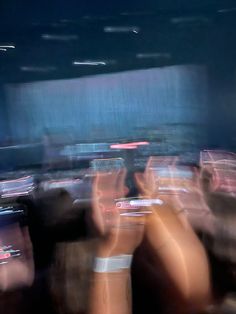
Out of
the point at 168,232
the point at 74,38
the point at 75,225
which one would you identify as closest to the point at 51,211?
the point at 75,225

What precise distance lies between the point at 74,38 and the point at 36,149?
263mm

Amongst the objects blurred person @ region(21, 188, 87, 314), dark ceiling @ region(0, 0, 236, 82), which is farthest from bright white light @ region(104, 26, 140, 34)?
blurred person @ region(21, 188, 87, 314)

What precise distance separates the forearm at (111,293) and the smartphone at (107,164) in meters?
0.24

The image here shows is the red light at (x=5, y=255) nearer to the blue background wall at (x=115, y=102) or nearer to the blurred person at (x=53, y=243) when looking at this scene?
the blurred person at (x=53, y=243)

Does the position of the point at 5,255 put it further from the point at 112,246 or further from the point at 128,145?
the point at 128,145

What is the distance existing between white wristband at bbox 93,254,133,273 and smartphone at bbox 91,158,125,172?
21 cm

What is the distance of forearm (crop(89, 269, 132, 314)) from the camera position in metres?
1.02

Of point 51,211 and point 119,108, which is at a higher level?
point 119,108

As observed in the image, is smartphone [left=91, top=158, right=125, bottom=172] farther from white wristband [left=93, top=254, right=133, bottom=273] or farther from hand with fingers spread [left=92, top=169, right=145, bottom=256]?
white wristband [left=93, top=254, right=133, bottom=273]

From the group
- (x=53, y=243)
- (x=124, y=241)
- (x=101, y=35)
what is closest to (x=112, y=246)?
(x=124, y=241)

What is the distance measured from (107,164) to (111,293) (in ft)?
0.98

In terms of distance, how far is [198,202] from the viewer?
1058 millimetres

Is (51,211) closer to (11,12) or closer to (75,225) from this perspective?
(75,225)

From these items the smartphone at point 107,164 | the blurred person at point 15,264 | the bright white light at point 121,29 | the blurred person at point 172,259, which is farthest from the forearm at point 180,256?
the bright white light at point 121,29
